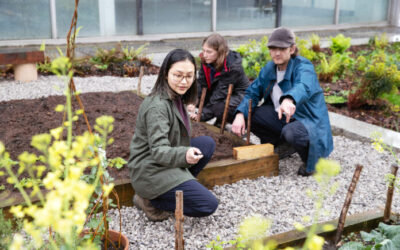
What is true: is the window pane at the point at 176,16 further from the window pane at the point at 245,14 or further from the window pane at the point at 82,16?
Answer: the window pane at the point at 82,16

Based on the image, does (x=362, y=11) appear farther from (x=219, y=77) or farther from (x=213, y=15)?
(x=219, y=77)

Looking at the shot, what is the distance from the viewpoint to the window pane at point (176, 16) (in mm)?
10703

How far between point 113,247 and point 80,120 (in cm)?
218

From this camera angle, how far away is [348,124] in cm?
488

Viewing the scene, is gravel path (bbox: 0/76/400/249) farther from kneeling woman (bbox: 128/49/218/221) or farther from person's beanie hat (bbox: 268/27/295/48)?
person's beanie hat (bbox: 268/27/295/48)

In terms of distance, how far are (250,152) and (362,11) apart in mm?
11942

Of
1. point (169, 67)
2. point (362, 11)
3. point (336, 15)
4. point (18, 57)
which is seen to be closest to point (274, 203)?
point (169, 67)

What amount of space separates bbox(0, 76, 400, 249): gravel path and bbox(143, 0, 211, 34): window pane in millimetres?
7248

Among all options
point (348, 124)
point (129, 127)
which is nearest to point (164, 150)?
point (129, 127)

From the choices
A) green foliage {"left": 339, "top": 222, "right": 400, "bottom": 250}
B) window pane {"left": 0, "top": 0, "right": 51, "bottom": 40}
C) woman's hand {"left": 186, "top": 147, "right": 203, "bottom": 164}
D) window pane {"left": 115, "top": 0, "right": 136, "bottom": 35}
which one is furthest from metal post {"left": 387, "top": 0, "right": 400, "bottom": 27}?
woman's hand {"left": 186, "top": 147, "right": 203, "bottom": 164}

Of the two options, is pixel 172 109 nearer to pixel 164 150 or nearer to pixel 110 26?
pixel 164 150

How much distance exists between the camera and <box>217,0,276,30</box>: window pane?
458 inches

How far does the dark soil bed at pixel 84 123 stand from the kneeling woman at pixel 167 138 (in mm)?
493

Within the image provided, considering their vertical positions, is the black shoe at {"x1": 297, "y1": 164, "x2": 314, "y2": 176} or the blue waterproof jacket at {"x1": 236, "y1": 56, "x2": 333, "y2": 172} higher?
the blue waterproof jacket at {"x1": 236, "y1": 56, "x2": 333, "y2": 172}
